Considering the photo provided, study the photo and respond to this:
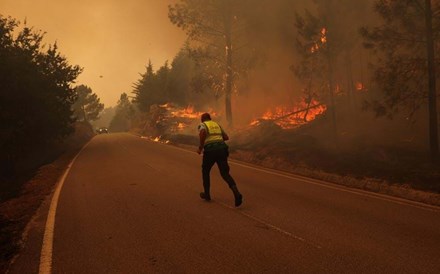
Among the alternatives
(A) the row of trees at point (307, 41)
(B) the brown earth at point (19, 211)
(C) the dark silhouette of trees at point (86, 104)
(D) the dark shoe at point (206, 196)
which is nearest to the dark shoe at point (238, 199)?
(D) the dark shoe at point (206, 196)

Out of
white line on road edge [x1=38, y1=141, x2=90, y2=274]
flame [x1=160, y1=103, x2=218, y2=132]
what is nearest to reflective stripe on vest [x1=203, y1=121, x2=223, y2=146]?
white line on road edge [x1=38, y1=141, x2=90, y2=274]

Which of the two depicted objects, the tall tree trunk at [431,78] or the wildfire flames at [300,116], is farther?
the wildfire flames at [300,116]

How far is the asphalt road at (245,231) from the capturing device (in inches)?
202

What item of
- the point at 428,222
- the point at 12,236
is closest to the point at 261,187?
the point at 428,222

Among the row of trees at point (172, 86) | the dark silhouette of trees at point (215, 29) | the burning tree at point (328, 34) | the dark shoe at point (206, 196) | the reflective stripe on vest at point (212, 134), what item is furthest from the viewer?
the row of trees at point (172, 86)

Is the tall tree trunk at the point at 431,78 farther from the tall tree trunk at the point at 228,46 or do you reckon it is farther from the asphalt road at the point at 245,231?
the tall tree trunk at the point at 228,46

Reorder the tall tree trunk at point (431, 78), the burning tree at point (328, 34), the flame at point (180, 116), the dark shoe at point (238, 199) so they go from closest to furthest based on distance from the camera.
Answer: the dark shoe at point (238, 199), the tall tree trunk at point (431, 78), the burning tree at point (328, 34), the flame at point (180, 116)

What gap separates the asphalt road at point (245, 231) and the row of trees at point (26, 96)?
1261cm

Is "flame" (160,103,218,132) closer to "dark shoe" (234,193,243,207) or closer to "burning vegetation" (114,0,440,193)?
"burning vegetation" (114,0,440,193)

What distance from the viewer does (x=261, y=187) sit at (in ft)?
34.9

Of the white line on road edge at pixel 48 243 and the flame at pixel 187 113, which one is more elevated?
the flame at pixel 187 113

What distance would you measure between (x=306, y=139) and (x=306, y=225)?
1532 cm

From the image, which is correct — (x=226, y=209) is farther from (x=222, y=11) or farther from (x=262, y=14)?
(x=262, y=14)

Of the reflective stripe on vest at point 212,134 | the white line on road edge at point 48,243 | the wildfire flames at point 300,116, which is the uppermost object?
the wildfire flames at point 300,116
